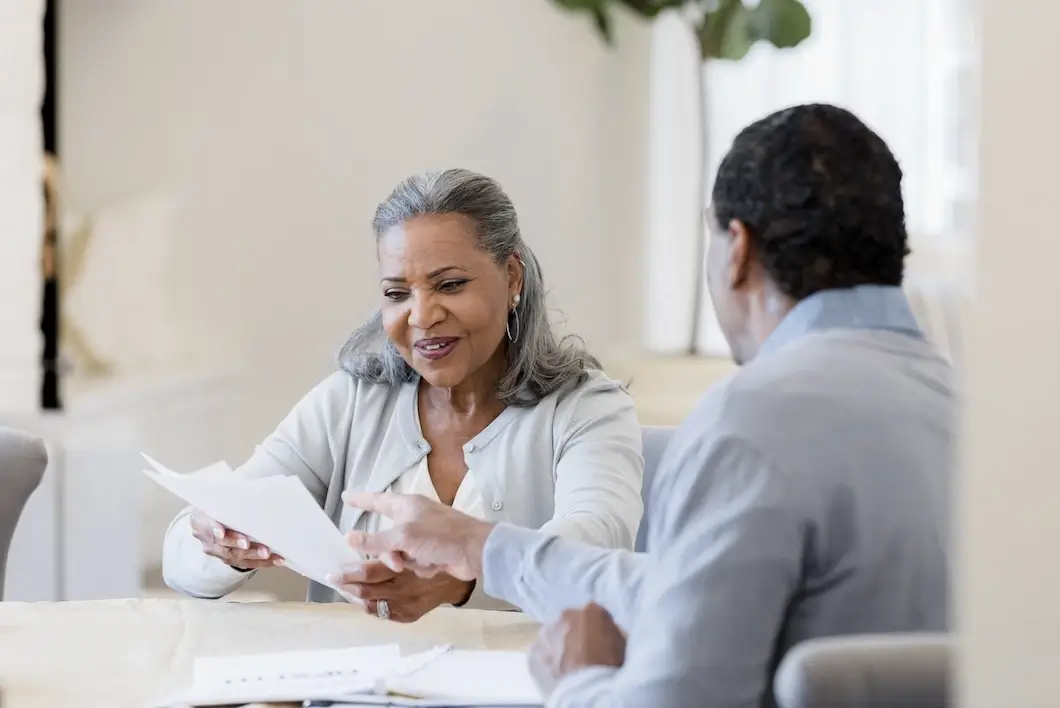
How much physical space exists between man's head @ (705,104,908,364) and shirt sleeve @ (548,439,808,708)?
15 centimetres

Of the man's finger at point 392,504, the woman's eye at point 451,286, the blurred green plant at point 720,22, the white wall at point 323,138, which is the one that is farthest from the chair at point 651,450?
the white wall at point 323,138

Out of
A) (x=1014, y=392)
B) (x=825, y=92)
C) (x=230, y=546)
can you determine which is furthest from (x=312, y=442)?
(x=825, y=92)

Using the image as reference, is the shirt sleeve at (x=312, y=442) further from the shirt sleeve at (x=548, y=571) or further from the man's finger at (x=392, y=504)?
the shirt sleeve at (x=548, y=571)

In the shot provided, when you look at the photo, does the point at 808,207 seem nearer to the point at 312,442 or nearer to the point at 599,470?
the point at 599,470

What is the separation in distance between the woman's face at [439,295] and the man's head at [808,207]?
823 mm

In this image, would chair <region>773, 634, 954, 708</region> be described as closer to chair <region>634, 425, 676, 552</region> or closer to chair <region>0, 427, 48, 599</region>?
chair <region>634, 425, 676, 552</region>

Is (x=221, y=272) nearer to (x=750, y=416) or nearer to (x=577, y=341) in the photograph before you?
(x=577, y=341)

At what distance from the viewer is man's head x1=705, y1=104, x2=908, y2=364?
856mm

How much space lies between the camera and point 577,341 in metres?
1.94

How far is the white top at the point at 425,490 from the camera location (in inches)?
67.7

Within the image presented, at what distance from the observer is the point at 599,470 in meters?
1.67

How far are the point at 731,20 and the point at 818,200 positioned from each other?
93.0 inches

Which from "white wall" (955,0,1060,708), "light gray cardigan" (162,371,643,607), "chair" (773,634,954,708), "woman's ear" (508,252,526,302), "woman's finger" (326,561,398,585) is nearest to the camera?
"white wall" (955,0,1060,708)

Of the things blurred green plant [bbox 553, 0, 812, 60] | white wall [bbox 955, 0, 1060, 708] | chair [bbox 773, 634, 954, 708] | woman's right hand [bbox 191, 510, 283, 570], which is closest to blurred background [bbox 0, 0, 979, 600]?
blurred green plant [bbox 553, 0, 812, 60]
